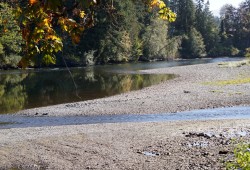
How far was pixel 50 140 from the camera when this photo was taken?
45.9 ft

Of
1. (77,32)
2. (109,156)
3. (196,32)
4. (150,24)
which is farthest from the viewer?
(196,32)

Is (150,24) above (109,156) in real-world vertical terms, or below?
above

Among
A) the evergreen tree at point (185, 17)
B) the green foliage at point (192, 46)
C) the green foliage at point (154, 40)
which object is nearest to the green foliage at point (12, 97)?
the green foliage at point (154, 40)

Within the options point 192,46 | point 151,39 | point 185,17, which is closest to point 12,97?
point 151,39

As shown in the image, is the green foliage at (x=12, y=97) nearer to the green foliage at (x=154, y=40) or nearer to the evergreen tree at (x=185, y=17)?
the green foliage at (x=154, y=40)

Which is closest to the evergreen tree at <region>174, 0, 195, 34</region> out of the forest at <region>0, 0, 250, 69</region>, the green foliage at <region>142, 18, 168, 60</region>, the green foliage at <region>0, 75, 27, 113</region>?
the forest at <region>0, 0, 250, 69</region>

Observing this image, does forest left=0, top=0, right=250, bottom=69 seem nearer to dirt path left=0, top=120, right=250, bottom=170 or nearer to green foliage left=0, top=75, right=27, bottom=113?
green foliage left=0, top=75, right=27, bottom=113

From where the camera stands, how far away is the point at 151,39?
85812 millimetres

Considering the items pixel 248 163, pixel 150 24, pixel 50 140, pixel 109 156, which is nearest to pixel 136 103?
pixel 50 140

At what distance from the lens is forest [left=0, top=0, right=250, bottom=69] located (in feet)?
221

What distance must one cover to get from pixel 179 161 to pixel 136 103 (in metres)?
13.4

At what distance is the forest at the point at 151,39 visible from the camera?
6735cm

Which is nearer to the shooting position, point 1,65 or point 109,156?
point 109,156

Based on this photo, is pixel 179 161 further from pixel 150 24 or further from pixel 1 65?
pixel 150 24
